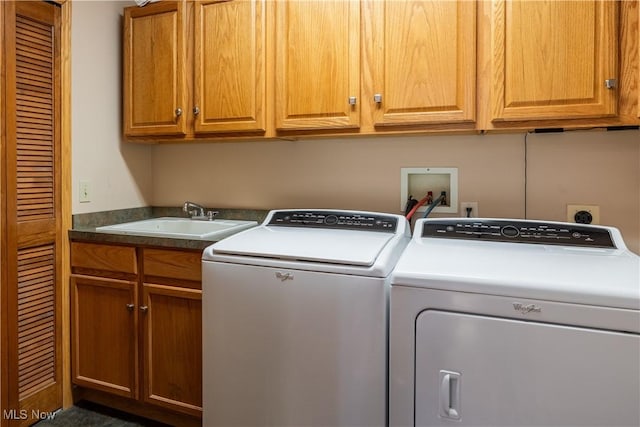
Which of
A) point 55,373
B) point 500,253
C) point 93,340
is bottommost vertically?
point 55,373

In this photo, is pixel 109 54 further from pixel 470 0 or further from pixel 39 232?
pixel 470 0


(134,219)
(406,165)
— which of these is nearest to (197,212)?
(134,219)

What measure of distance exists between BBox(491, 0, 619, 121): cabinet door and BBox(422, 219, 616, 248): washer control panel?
39 centimetres

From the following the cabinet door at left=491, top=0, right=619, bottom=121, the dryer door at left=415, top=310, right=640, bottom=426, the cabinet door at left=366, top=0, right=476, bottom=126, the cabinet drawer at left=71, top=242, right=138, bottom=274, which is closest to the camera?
the dryer door at left=415, top=310, right=640, bottom=426

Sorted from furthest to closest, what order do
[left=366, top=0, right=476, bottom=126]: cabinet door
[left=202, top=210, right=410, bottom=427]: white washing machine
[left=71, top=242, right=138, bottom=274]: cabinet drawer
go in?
[left=71, top=242, right=138, bottom=274]: cabinet drawer < [left=366, top=0, right=476, bottom=126]: cabinet door < [left=202, top=210, right=410, bottom=427]: white washing machine

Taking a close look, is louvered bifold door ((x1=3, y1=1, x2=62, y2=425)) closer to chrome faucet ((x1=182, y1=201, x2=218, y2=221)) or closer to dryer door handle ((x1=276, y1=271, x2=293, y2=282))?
chrome faucet ((x1=182, y1=201, x2=218, y2=221))

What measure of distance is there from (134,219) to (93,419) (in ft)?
3.29

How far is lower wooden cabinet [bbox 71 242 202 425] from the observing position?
1.75 metres

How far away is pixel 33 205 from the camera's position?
1807mm

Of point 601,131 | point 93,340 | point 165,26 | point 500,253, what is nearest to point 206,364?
point 93,340

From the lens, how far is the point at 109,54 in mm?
2125

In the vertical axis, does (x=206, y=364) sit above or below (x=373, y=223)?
below

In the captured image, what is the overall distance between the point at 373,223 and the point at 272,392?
78cm
